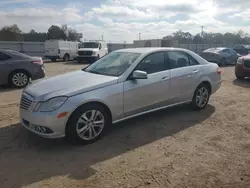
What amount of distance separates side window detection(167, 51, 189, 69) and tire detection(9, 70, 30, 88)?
5.92m

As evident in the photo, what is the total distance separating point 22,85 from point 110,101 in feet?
19.7

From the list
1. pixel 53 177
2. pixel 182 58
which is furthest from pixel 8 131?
pixel 182 58

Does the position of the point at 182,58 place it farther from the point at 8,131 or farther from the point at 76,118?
the point at 8,131

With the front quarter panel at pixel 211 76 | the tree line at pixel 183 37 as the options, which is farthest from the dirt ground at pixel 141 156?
the tree line at pixel 183 37

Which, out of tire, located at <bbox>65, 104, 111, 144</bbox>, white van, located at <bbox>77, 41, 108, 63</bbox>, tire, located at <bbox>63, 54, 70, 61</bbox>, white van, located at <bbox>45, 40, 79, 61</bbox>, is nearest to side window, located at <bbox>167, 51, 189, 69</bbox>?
tire, located at <bbox>65, 104, 111, 144</bbox>

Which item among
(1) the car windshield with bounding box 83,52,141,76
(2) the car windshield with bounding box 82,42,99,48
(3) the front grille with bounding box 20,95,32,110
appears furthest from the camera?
(2) the car windshield with bounding box 82,42,99,48

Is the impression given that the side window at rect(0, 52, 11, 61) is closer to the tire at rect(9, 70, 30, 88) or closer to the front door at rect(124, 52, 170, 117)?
the tire at rect(9, 70, 30, 88)

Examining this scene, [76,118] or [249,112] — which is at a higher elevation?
[76,118]

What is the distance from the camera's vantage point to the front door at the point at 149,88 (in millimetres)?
4742

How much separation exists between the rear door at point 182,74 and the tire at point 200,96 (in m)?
0.18

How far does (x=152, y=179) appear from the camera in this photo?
3303mm

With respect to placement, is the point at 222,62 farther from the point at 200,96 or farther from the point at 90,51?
the point at 200,96

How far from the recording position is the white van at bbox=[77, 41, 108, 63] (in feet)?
73.6

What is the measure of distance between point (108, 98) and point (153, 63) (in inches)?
56.6
